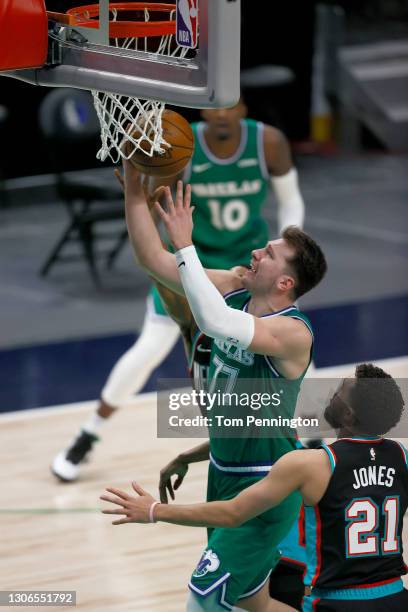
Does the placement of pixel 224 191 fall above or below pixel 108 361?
above

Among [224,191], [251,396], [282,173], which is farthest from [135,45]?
[282,173]

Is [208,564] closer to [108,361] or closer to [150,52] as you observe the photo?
[150,52]

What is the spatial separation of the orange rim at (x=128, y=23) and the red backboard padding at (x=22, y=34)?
0.12m

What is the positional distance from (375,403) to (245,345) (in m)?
0.44

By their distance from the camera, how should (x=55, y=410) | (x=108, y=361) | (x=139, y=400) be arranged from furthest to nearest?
(x=108, y=361) < (x=139, y=400) < (x=55, y=410)

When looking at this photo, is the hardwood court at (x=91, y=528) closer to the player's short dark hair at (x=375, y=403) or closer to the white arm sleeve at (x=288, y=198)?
the white arm sleeve at (x=288, y=198)

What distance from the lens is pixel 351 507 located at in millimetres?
3430

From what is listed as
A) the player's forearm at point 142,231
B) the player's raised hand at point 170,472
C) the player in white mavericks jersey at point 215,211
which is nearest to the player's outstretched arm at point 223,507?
the player's raised hand at point 170,472

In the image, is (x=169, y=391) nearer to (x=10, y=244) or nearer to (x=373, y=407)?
(x=373, y=407)

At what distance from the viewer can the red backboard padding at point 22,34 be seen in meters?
3.49

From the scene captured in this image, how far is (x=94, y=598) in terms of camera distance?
4.77m

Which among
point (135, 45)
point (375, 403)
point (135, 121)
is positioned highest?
point (135, 45)

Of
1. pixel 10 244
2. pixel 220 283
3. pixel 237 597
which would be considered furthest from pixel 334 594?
pixel 10 244

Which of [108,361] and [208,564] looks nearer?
[208,564]
